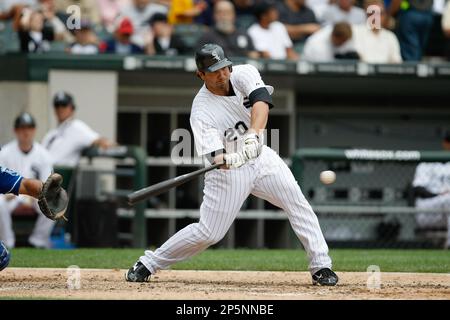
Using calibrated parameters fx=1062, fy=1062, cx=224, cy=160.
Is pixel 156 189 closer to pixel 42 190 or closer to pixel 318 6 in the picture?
pixel 42 190

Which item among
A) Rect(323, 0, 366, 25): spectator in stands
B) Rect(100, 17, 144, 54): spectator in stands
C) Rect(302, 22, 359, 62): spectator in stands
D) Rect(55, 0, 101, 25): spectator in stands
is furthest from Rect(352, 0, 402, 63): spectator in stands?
A: Rect(55, 0, 101, 25): spectator in stands

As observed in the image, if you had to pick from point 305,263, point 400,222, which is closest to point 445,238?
point 400,222

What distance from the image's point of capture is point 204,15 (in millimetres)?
13031

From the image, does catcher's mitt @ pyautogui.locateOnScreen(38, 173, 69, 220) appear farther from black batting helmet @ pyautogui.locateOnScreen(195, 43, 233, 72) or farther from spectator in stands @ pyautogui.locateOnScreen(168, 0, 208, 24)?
spectator in stands @ pyautogui.locateOnScreen(168, 0, 208, 24)

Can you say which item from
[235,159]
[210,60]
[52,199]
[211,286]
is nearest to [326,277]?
[211,286]

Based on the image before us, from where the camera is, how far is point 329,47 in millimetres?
12156

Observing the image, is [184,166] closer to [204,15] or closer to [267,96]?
[204,15]

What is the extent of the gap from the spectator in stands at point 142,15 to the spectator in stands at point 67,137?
1.55 metres

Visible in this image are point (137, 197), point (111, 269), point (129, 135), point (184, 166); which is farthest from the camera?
point (129, 135)

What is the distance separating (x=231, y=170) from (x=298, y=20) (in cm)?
683

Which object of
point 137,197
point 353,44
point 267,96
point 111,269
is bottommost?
point 111,269

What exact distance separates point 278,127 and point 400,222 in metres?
2.03

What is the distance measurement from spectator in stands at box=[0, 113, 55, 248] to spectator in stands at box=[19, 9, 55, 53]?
3.52 ft

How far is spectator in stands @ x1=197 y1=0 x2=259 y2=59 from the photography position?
1194cm
